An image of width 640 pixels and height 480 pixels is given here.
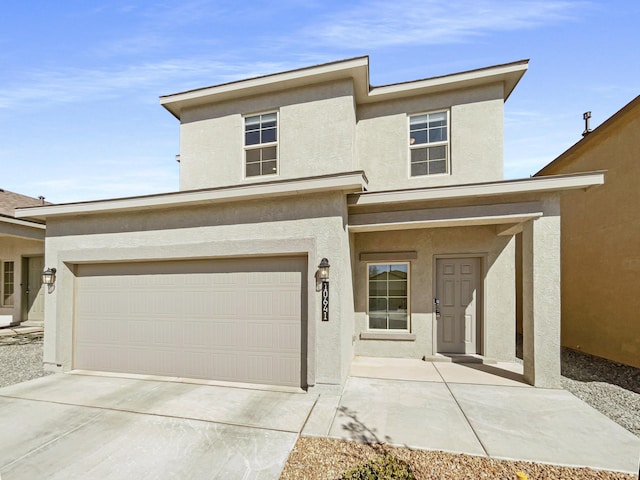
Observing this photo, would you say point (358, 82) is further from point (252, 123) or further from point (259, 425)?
point (259, 425)

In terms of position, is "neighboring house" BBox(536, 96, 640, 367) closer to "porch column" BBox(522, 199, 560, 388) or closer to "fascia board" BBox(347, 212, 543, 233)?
"porch column" BBox(522, 199, 560, 388)

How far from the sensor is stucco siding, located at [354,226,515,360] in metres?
7.25

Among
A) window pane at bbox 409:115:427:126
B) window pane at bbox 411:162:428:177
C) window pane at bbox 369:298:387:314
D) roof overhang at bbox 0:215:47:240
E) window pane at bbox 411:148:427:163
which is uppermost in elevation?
window pane at bbox 409:115:427:126

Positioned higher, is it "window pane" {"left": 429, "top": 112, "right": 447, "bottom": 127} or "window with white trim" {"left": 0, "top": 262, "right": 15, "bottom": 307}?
"window pane" {"left": 429, "top": 112, "right": 447, "bottom": 127}

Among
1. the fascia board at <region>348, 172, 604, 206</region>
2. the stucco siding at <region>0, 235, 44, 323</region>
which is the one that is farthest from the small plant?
the stucco siding at <region>0, 235, 44, 323</region>

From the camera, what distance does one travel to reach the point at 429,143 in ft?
24.9

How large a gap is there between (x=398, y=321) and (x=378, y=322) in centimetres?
50

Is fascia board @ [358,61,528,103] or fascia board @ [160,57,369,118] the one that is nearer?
fascia board @ [160,57,369,118]

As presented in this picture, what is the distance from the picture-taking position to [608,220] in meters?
7.96

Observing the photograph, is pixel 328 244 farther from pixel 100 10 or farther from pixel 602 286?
pixel 602 286

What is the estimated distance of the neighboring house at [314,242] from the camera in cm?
573

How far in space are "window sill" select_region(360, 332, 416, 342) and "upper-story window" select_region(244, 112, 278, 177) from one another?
4.69m

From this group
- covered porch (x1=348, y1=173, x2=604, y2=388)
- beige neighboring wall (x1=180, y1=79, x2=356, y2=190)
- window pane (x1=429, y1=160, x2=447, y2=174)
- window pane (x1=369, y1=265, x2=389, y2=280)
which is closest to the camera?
covered porch (x1=348, y1=173, x2=604, y2=388)

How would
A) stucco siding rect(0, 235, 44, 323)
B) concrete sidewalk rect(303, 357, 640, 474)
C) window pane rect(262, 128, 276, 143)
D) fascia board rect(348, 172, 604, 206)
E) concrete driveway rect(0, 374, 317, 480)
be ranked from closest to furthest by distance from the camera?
concrete driveway rect(0, 374, 317, 480) < concrete sidewalk rect(303, 357, 640, 474) < fascia board rect(348, 172, 604, 206) < window pane rect(262, 128, 276, 143) < stucco siding rect(0, 235, 44, 323)
